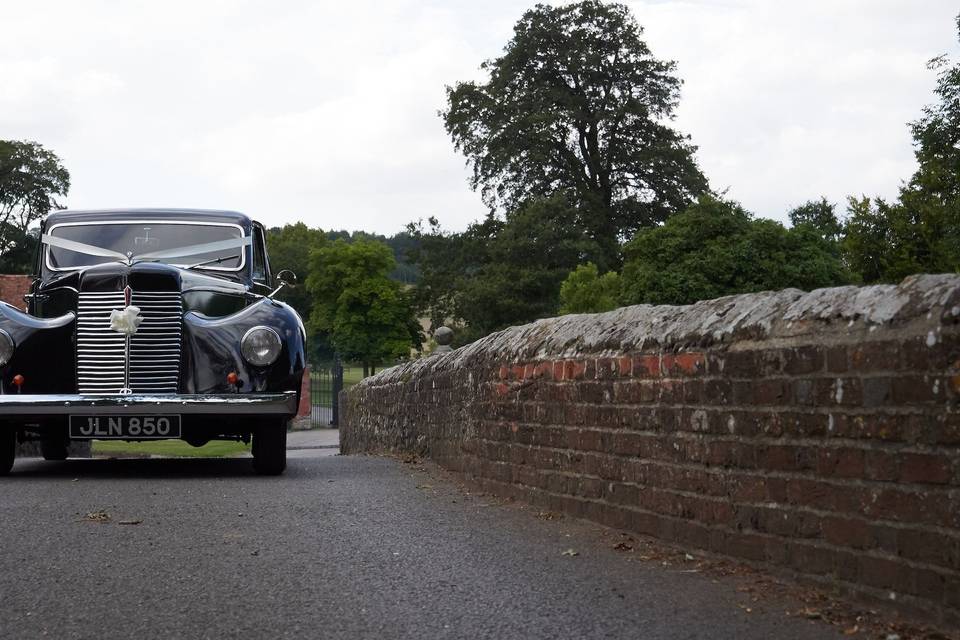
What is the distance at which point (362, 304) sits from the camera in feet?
227

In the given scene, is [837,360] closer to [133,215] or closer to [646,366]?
[646,366]

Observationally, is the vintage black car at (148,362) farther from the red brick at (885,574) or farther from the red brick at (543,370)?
the red brick at (885,574)

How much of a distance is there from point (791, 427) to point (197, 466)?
25.5ft

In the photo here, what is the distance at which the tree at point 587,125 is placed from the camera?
161 ft

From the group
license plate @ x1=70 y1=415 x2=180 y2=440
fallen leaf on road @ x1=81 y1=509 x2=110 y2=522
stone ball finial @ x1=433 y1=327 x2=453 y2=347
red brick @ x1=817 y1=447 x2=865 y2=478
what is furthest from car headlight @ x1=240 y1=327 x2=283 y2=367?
stone ball finial @ x1=433 y1=327 x2=453 y2=347

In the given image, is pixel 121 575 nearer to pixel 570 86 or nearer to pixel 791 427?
pixel 791 427

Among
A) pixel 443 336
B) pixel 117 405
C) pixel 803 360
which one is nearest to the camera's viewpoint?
pixel 803 360

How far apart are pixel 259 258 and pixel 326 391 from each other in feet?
115

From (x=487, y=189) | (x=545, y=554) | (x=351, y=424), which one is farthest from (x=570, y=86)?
(x=545, y=554)

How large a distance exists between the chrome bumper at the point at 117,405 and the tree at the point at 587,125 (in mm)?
39907

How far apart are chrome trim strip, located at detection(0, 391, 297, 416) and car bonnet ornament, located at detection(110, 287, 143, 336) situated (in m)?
0.50

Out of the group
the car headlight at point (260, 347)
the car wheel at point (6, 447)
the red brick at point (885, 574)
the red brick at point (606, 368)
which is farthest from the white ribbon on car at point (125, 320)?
the red brick at point (885, 574)

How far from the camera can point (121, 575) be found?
199 inches

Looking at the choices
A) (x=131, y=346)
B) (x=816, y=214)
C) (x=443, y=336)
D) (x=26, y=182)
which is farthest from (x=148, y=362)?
(x=816, y=214)
